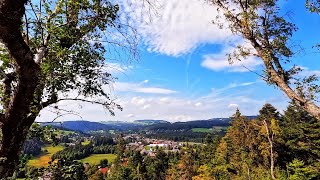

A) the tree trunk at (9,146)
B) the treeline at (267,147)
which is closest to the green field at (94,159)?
the treeline at (267,147)

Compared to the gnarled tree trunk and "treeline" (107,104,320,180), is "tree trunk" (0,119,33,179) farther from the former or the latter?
"treeline" (107,104,320,180)

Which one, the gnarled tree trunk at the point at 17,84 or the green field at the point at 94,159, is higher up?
the gnarled tree trunk at the point at 17,84

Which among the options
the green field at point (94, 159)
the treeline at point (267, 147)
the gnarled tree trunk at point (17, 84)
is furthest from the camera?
the green field at point (94, 159)

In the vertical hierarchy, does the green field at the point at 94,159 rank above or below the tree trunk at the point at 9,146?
below

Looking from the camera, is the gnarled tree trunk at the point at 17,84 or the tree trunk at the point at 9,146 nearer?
the gnarled tree trunk at the point at 17,84

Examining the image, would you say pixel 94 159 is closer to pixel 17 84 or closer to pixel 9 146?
pixel 9 146

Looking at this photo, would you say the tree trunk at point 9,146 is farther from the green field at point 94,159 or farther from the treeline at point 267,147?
the green field at point 94,159

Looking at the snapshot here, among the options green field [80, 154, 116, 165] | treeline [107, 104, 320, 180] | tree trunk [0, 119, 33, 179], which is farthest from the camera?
green field [80, 154, 116, 165]

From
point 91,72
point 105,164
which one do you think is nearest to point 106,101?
point 91,72

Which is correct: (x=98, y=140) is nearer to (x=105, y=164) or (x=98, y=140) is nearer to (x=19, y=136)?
(x=105, y=164)

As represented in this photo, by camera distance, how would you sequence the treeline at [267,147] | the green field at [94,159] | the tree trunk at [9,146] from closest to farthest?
the tree trunk at [9,146]
the treeline at [267,147]
the green field at [94,159]

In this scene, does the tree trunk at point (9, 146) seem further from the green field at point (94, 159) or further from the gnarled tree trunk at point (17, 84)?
the green field at point (94, 159)

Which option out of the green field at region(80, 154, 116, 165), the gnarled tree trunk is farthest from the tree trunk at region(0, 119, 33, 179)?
the green field at region(80, 154, 116, 165)

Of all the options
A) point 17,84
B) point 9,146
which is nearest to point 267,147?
point 9,146
